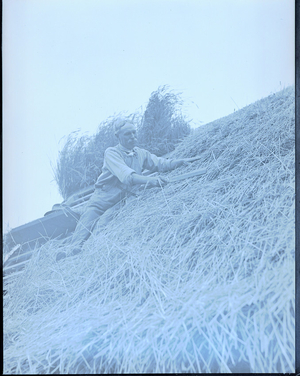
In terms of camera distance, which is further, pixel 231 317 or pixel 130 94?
pixel 130 94

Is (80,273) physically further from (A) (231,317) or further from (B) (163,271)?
(A) (231,317)

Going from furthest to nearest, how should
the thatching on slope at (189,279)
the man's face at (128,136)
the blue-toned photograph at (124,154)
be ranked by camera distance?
the man's face at (128,136) < the blue-toned photograph at (124,154) < the thatching on slope at (189,279)

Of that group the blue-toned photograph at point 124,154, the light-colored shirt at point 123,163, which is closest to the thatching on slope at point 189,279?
the blue-toned photograph at point 124,154

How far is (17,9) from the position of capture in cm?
219

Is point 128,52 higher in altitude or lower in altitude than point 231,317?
higher

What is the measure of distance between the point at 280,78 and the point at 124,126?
1085mm

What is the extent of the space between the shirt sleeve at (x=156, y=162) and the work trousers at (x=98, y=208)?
0.86 feet

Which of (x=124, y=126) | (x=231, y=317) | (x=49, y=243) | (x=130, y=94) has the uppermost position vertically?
(x=130, y=94)

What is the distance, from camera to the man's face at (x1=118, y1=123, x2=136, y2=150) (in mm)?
2176

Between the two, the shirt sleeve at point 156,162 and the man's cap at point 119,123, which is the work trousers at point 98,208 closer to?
the shirt sleeve at point 156,162

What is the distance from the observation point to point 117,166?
219 cm

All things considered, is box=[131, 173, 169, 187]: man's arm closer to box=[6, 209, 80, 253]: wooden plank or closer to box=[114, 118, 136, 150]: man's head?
box=[114, 118, 136, 150]: man's head

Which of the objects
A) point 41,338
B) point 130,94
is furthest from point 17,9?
point 41,338

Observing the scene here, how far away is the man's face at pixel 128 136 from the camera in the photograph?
2176 mm
